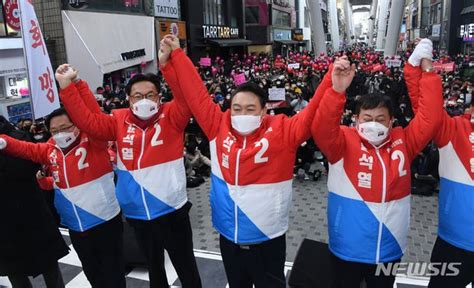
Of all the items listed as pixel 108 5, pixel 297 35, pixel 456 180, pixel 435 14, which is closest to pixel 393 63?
pixel 108 5

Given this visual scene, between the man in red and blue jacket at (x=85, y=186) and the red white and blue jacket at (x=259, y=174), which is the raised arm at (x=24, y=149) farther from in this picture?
the red white and blue jacket at (x=259, y=174)

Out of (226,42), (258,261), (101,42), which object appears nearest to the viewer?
(258,261)

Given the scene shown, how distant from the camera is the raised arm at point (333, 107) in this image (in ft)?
7.94

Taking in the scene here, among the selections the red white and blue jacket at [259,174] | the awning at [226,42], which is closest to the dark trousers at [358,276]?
the red white and blue jacket at [259,174]

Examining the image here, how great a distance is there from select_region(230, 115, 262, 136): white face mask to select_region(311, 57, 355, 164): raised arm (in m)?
0.36

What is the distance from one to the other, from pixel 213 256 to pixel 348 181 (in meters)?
2.37

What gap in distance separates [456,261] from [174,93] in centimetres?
220

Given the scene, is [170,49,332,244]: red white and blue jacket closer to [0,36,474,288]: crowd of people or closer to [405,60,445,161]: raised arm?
[0,36,474,288]: crowd of people

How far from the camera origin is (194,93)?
2846mm

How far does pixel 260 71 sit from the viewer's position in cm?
2086

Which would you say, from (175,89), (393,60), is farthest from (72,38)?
(175,89)

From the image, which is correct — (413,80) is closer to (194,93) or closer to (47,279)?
(194,93)

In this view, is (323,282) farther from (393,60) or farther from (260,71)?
(260,71)

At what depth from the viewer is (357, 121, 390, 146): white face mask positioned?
252cm
